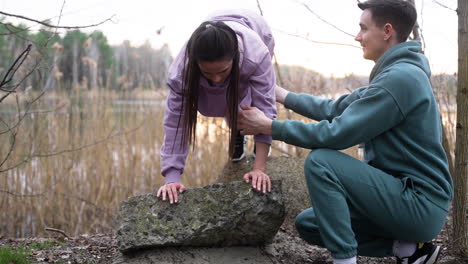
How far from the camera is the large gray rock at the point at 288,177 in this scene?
370cm

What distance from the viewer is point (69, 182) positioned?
5133 mm

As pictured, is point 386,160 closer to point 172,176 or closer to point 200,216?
point 200,216

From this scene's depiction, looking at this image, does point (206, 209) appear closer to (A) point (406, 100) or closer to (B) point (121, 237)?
(B) point (121, 237)

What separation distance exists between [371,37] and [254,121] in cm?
65

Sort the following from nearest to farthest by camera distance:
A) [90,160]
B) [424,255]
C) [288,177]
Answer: [424,255] → [288,177] → [90,160]

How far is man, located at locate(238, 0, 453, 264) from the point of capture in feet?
7.29

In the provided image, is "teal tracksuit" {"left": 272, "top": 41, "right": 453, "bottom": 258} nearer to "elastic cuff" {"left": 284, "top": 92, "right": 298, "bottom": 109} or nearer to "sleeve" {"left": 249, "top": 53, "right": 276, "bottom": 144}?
"sleeve" {"left": 249, "top": 53, "right": 276, "bottom": 144}

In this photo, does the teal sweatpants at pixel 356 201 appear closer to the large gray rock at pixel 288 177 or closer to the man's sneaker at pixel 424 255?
the man's sneaker at pixel 424 255

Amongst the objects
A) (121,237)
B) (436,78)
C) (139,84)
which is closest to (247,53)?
(121,237)

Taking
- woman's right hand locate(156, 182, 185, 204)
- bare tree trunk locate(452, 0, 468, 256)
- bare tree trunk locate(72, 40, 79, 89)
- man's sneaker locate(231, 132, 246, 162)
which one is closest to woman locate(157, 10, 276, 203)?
woman's right hand locate(156, 182, 185, 204)

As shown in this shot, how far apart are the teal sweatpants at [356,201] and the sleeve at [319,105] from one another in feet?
1.63

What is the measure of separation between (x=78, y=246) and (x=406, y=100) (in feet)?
7.34

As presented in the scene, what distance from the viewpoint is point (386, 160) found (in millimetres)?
2352

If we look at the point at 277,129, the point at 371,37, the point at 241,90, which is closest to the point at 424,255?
the point at 277,129
